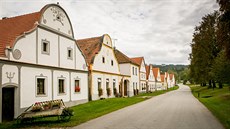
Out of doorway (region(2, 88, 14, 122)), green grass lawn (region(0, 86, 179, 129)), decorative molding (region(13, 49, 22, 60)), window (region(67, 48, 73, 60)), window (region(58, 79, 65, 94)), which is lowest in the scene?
green grass lawn (region(0, 86, 179, 129))

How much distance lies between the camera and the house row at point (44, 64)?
14.3 metres

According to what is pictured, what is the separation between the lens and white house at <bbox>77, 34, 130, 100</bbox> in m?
26.4

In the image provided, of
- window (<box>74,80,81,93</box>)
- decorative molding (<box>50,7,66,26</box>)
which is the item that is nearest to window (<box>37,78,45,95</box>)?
window (<box>74,80,81,93</box>)

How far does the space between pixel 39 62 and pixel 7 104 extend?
3.91m

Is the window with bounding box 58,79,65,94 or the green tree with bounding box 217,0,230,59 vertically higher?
the green tree with bounding box 217,0,230,59

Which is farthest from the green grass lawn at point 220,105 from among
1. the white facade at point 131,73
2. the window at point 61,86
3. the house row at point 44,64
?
the white facade at point 131,73

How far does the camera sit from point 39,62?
16.8 m

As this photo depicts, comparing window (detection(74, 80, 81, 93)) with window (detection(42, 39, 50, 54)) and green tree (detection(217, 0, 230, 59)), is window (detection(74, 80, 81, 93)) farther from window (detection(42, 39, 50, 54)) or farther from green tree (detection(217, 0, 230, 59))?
green tree (detection(217, 0, 230, 59))

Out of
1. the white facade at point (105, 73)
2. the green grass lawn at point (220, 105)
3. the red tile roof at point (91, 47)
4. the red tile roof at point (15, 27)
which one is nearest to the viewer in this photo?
the green grass lawn at point (220, 105)

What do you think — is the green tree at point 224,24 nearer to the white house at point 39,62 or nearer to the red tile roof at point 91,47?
the white house at point 39,62

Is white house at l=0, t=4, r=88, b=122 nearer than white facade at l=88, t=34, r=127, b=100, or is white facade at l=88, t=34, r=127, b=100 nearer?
white house at l=0, t=4, r=88, b=122

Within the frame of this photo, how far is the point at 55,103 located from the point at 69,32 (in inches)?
363

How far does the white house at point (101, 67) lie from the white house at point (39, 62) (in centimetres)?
276

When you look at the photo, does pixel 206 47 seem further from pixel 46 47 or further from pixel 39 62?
pixel 39 62
